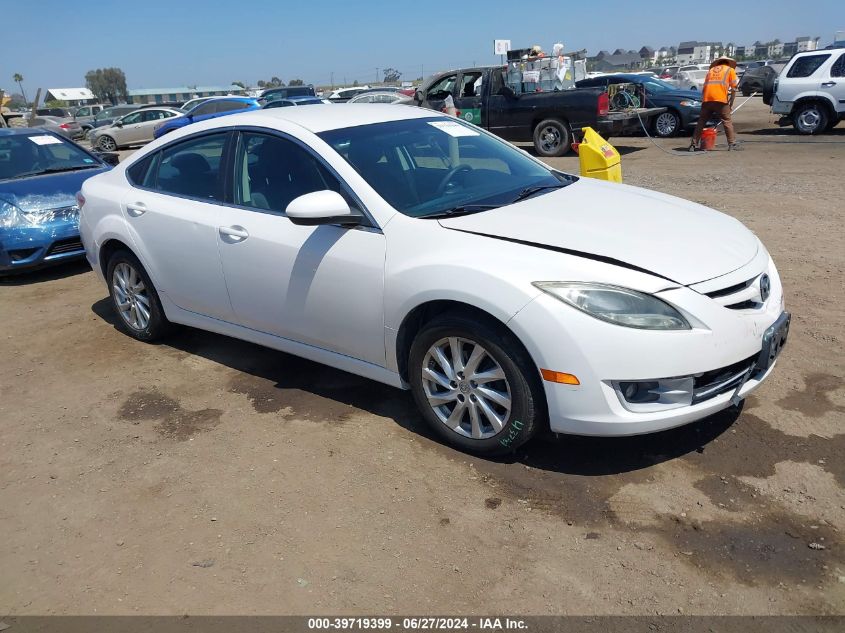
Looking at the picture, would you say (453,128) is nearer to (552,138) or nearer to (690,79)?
(552,138)

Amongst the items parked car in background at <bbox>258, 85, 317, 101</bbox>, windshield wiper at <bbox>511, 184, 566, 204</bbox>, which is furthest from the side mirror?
parked car in background at <bbox>258, 85, 317, 101</bbox>

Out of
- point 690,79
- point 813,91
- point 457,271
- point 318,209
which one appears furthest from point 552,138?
point 690,79

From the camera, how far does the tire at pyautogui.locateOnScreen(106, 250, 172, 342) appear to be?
5133 mm

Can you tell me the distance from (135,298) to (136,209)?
715 mm

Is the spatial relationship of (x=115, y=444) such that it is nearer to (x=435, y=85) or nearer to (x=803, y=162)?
(x=803, y=162)

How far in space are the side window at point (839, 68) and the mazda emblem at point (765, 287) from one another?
14.3m

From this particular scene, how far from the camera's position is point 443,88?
1595 cm

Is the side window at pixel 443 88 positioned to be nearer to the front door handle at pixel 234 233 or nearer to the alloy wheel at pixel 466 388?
the front door handle at pixel 234 233

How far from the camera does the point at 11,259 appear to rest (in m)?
7.10

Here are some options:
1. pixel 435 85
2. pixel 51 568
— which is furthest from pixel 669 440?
pixel 435 85

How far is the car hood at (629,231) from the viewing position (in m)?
3.20

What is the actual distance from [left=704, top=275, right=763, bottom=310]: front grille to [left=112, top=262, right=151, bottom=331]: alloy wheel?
12.7 feet

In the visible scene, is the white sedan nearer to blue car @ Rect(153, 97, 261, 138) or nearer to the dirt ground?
the dirt ground

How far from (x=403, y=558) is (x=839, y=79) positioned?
16106 mm
